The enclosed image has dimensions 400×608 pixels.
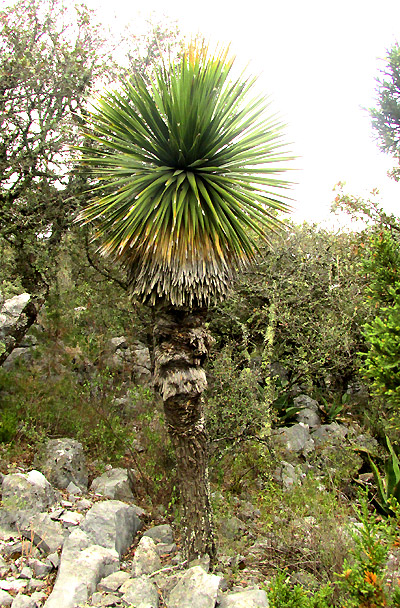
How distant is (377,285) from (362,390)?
8838mm

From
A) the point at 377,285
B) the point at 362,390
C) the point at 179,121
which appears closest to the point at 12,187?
the point at 179,121

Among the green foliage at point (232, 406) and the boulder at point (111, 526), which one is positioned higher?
the green foliage at point (232, 406)

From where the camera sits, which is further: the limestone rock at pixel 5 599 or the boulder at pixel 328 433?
the boulder at pixel 328 433

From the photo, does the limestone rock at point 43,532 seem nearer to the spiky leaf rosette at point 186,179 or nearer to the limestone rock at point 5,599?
the limestone rock at point 5,599

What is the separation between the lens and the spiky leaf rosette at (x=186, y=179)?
545cm

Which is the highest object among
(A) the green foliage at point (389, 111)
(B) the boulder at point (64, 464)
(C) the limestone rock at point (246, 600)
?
(A) the green foliage at point (389, 111)

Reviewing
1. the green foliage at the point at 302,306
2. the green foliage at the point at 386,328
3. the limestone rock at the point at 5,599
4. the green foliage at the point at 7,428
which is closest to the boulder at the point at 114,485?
the green foliage at the point at 7,428

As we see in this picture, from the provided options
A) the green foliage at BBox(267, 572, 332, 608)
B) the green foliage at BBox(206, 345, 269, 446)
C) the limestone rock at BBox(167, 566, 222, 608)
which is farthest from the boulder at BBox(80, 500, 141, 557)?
the green foliage at BBox(267, 572, 332, 608)

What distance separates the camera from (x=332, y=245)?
11016 millimetres

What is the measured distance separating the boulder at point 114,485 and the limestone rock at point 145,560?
1.64 m

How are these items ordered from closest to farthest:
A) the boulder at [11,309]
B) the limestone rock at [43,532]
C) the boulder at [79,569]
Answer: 1. the boulder at [79,569]
2. the limestone rock at [43,532]
3. the boulder at [11,309]

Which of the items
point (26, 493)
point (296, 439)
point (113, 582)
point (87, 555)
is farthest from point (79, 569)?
point (296, 439)

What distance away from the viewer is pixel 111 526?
589 cm

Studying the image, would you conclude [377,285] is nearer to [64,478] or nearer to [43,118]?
[64,478]
